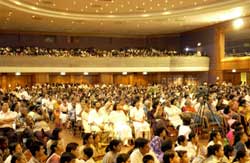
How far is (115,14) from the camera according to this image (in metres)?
25.6

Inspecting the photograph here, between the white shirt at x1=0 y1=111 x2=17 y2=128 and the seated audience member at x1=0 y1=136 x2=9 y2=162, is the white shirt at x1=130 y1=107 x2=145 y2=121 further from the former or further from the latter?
the seated audience member at x1=0 y1=136 x2=9 y2=162

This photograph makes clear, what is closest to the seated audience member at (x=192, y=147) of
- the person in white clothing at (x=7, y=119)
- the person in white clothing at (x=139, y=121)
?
the person in white clothing at (x=7, y=119)

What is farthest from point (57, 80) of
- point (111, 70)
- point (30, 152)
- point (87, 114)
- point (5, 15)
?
point (30, 152)

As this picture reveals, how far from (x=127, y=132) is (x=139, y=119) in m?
0.58

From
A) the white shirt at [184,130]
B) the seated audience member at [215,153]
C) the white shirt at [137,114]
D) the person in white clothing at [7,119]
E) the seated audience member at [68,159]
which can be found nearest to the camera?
the seated audience member at [68,159]

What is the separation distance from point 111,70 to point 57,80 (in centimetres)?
457

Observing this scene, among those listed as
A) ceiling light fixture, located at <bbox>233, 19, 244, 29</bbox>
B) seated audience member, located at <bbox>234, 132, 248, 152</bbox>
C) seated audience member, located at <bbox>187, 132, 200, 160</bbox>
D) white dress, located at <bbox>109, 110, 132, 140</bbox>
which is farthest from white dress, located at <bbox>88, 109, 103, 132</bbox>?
ceiling light fixture, located at <bbox>233, 19, 244, 29</bbox>

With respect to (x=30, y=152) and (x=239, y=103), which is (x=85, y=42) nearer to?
(x=239, y=103)

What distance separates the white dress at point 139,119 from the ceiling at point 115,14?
1177cm

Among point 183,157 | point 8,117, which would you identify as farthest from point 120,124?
point 183,157

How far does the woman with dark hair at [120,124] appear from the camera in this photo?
1035 cm

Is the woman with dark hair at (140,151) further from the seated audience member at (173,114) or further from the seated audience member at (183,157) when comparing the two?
the seated audience member at (173,114)

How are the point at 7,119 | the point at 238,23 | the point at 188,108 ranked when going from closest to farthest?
1. the point at 7,119
2. the point at 188,108
3. the point at 238,23

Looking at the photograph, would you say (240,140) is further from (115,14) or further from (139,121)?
(115,14)
